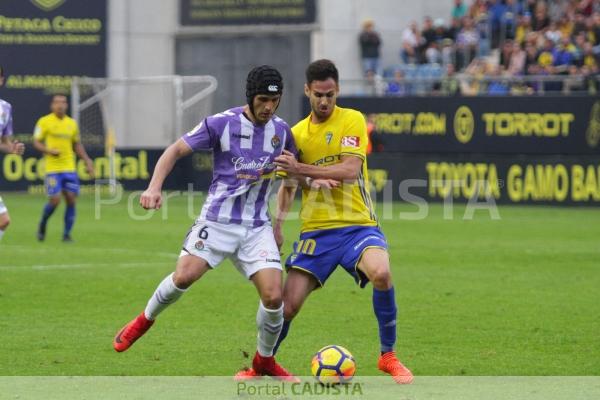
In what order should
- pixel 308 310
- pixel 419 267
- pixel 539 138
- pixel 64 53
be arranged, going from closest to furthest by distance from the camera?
pixel 308 310
pixel 419 267
pixel 539 138
pixel 64 53

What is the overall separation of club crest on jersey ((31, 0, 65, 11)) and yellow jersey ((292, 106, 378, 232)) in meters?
Answer: 27.2

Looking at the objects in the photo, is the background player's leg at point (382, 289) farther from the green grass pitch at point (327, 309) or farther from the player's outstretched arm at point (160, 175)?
→ the player's outstretched arm at point (160, 175)

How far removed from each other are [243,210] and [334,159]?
0.82 m

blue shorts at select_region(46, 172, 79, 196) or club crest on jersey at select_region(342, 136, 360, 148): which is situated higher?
club crest on jersey at select_region(342, 136, 360, 148)

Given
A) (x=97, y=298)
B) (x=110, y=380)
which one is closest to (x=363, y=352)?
(x=110, y=380)

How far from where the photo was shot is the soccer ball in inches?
318

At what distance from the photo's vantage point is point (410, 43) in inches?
1297

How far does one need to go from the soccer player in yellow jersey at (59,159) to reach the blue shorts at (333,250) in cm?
1088

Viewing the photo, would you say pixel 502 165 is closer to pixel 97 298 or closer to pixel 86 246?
pixel 86 246

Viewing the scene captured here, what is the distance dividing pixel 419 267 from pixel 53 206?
6325mm

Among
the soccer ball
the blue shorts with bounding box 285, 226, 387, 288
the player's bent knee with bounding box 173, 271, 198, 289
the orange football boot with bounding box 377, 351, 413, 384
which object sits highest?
the blue shorts with bounding box 285, 226, 387, 288

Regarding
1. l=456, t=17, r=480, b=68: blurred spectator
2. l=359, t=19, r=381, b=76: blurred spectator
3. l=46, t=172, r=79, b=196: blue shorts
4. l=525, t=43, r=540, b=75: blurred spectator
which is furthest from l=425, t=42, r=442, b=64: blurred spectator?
l=46, t=172, r=79, b=196: blue shorts

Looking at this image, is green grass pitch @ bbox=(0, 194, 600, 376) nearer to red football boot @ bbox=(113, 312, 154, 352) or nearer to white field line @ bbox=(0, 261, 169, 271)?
white field line @ bbox=(0, 261, 169, 271)

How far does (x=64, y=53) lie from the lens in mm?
35156
